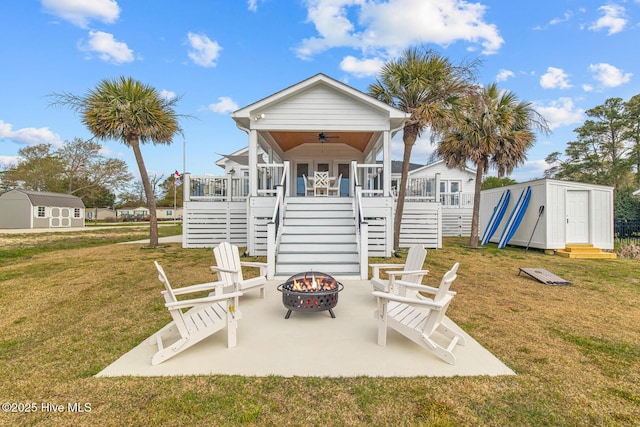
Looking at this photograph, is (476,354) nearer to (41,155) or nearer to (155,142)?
(155,142)

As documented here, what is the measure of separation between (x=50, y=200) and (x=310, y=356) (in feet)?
112

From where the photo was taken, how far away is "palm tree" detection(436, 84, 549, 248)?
475 inches

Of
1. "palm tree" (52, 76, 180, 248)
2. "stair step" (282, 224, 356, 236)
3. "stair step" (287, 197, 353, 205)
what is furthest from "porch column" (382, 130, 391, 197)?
"palm tree" (52, 76, 180, 248)

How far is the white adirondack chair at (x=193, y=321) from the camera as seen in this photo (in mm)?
3076

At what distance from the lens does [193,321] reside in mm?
3502

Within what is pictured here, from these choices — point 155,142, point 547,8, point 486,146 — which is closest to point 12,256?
point 155,142

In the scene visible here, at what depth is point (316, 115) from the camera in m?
9.63

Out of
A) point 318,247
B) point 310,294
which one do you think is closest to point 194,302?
point 310,294

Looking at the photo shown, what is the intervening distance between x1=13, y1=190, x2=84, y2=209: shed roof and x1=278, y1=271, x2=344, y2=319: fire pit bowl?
31.9 metres

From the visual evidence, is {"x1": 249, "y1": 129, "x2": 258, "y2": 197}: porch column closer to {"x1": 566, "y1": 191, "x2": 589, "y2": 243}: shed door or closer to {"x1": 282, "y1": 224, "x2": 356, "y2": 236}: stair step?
{"x1": 282, "y1": 224, "x2": 356, "y2": 236}: stair step

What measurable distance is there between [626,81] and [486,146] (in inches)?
810

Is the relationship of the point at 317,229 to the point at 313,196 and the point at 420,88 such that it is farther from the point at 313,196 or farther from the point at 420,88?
the point at 420,88

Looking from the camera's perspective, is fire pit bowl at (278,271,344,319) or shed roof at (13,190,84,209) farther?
shed roof at (13,190,84,209)

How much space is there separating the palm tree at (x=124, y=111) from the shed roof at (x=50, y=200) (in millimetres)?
20504
